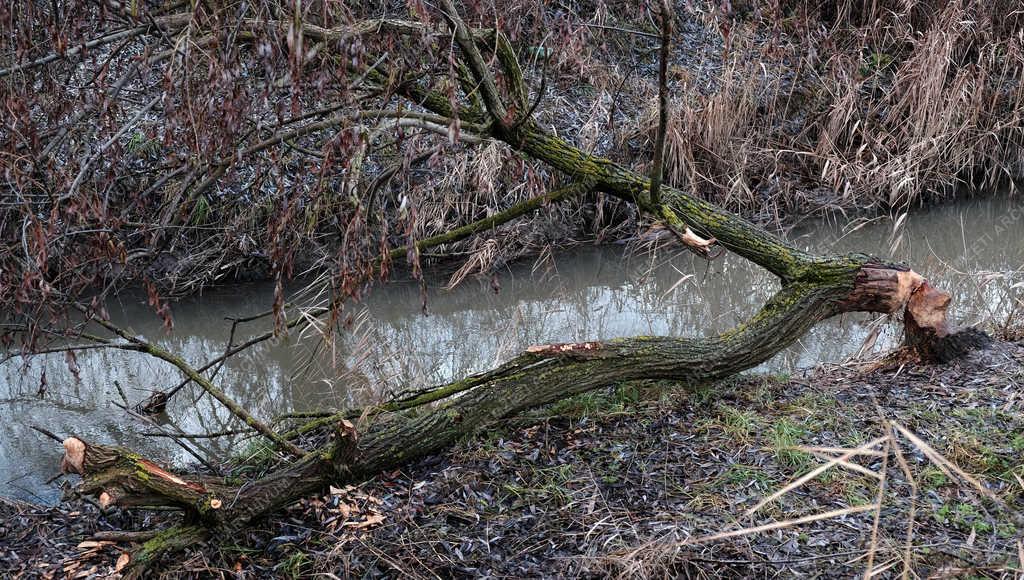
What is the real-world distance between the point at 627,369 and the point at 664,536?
3.52 ft

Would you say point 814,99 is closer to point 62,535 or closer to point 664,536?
point 664,536

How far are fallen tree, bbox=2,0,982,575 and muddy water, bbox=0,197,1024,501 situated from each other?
0.70 m

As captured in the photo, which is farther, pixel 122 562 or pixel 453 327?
pixel 453 327

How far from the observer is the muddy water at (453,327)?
15.2 feet

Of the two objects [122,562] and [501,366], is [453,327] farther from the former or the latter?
[122,562]

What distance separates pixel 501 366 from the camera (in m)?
3.52

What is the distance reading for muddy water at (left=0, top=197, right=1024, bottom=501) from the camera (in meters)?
4.64

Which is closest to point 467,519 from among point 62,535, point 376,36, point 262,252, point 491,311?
point 62,535

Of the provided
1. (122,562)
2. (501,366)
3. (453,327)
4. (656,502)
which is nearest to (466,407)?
(501,366)

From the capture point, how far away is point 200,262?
618 cm

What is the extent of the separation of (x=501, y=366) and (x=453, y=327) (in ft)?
7.80

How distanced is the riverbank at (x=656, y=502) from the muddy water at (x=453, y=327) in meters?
0.98

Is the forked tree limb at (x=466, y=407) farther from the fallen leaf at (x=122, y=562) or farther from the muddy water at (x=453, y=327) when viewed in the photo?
the muddy water at (x=453, y=327)

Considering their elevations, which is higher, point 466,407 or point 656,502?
point 466,407
